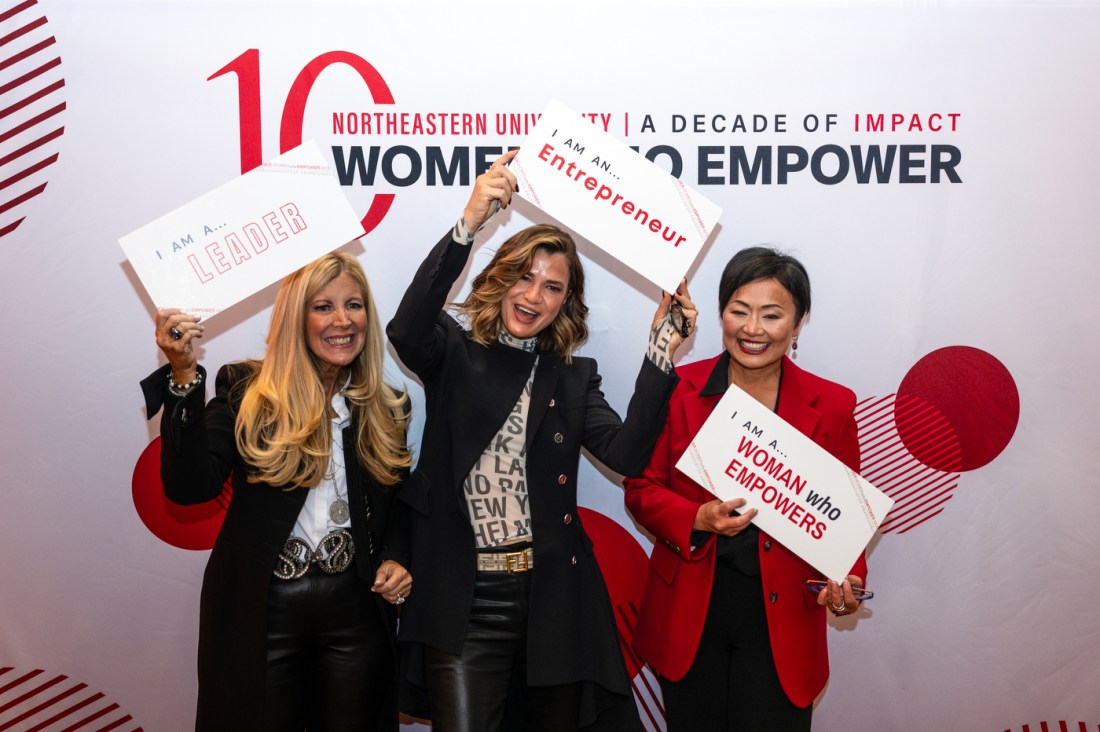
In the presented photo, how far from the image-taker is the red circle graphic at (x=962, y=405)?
10.5 ft

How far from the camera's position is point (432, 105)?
3092mm

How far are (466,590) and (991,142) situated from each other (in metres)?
2.43

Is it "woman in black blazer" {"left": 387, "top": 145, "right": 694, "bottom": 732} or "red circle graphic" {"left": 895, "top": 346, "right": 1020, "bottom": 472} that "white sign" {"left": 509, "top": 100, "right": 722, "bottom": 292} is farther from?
"red circle graphic" {"left": 895, "top": 346, "right": 1020, "bottom": 472}

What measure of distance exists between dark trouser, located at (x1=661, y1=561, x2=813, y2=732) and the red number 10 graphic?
200cm

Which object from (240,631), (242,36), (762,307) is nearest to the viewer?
(240,631)

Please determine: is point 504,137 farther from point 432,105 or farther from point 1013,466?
point 1013,466

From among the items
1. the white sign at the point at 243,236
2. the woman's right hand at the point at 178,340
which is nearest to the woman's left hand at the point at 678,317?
the white sign at the point at 243,236

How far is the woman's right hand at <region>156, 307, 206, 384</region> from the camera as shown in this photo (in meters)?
2.15

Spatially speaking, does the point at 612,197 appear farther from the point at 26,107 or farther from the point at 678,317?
the point at 26,107

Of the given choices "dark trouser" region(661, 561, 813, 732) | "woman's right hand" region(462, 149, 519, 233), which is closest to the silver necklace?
"woman's right hand" region(462, 149, 519, 233)

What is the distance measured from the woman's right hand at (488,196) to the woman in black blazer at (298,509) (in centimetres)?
39

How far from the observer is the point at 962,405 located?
3.20 m

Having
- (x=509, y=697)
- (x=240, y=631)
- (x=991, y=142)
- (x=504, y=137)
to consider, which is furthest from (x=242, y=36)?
(x=991, y=142)

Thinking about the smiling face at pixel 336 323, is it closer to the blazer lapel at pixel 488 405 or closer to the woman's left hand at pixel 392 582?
the blazer lapel at pixel 488 405
